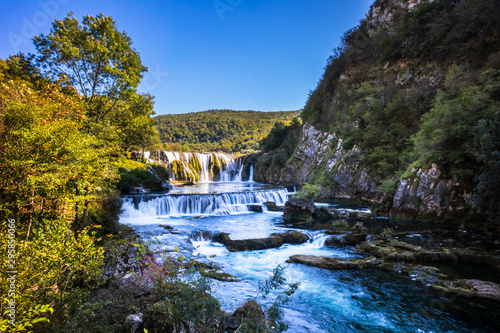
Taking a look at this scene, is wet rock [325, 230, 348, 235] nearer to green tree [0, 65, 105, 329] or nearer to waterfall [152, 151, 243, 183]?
green tree [0, 65, 105, 329]

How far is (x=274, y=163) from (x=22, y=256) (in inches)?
1606

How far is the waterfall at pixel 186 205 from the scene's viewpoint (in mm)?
18469

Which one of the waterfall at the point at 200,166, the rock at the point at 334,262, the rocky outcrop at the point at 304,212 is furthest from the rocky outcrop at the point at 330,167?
the waterfall at the point at 200,166

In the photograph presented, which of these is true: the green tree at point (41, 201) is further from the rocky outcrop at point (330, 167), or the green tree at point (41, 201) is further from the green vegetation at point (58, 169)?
the rocky outcrop at point (330, 167)

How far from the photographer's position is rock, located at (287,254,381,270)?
911 cm

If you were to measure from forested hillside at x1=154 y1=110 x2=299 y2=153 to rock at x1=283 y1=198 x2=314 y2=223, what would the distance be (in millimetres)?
72718

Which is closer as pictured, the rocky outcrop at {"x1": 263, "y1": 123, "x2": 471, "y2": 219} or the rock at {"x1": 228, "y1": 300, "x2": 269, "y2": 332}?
the rock at {"x1": 228, "y1": 300, "x2": 269, "y2": 332}

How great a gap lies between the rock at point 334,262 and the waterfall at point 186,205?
1168 centimetres

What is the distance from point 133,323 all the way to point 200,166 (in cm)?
4717

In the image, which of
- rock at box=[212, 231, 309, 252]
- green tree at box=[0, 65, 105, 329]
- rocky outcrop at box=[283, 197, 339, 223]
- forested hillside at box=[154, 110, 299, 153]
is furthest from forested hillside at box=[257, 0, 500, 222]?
forested hillside at box=[154, 110, 299, 153]

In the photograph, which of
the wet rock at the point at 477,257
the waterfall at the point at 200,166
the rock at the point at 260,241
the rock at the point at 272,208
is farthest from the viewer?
the waterfall at the point at 200,166

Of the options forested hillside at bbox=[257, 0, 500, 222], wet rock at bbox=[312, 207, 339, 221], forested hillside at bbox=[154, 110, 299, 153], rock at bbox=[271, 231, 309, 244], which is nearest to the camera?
forested hillside at bbox=[257, 0, 500, 222]

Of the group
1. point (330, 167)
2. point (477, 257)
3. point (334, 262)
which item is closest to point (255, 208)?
point (330, 167)

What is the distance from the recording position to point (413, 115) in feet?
64.1
